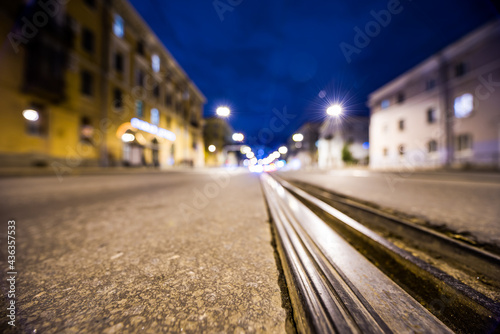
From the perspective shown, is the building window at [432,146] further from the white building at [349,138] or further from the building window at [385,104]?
the white building at [349,138]

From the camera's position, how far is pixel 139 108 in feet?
54.9

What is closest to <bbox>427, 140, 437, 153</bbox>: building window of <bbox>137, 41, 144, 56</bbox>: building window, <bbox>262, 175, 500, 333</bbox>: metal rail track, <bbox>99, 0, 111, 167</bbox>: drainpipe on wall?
<bbox>262, 175, 500, 333</bbox>: metal rail track

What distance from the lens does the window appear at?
13.8 m

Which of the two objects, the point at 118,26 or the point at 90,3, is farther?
the point at 118,26

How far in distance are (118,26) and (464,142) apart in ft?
89.7

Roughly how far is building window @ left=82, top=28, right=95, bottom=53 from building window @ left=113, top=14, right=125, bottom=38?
2284 mm

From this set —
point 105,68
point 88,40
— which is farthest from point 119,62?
point 88,40

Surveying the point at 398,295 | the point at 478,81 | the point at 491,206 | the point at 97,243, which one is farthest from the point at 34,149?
the point at 478,81

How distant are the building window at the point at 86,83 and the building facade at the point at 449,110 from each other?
25575mm

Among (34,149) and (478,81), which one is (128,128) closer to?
(34,149)

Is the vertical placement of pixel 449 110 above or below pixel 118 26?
below

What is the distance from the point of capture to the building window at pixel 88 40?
1170cm

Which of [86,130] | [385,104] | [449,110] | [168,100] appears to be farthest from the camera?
[385,104]

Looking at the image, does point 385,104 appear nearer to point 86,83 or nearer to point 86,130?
point 86,83
